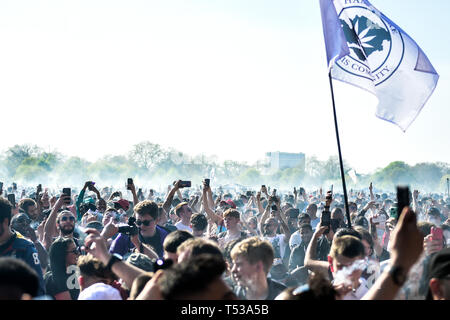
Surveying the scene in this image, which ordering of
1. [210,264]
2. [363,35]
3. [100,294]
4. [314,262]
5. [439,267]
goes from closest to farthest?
[210,264]
[439,267]
[100,294]
[314,262]
[363,35]

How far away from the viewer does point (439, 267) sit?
3004mm

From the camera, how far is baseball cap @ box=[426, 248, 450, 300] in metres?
2.97

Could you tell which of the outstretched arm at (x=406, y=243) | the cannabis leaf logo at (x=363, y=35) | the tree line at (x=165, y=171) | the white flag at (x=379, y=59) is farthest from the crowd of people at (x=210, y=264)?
the tree line at (x=165, y=171)

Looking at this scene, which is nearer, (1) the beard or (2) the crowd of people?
(2) the crowd of people

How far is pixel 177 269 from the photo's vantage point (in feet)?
8.53

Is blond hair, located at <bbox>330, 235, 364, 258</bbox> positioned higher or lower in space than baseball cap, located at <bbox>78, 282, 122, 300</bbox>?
higher

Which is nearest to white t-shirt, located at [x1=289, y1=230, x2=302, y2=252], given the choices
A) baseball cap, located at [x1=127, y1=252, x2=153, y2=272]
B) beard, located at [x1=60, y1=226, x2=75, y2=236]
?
beard, located at [x1=60, y1=226, x2=75, y2=236]

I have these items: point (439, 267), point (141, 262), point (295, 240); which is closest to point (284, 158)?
point (295, 240)

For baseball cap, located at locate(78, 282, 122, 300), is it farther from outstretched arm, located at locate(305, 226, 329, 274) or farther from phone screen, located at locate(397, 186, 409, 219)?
outstretched arm, located at locate(305, 226, 329, 274)

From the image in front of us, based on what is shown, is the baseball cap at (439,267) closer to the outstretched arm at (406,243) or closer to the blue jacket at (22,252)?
the outstretched arm at (406,243)

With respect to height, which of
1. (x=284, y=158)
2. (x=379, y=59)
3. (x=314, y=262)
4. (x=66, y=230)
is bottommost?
(x=314, y=262)

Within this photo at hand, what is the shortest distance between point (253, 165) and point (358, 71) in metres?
130

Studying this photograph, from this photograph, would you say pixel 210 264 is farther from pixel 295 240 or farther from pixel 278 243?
pixel 278 243
